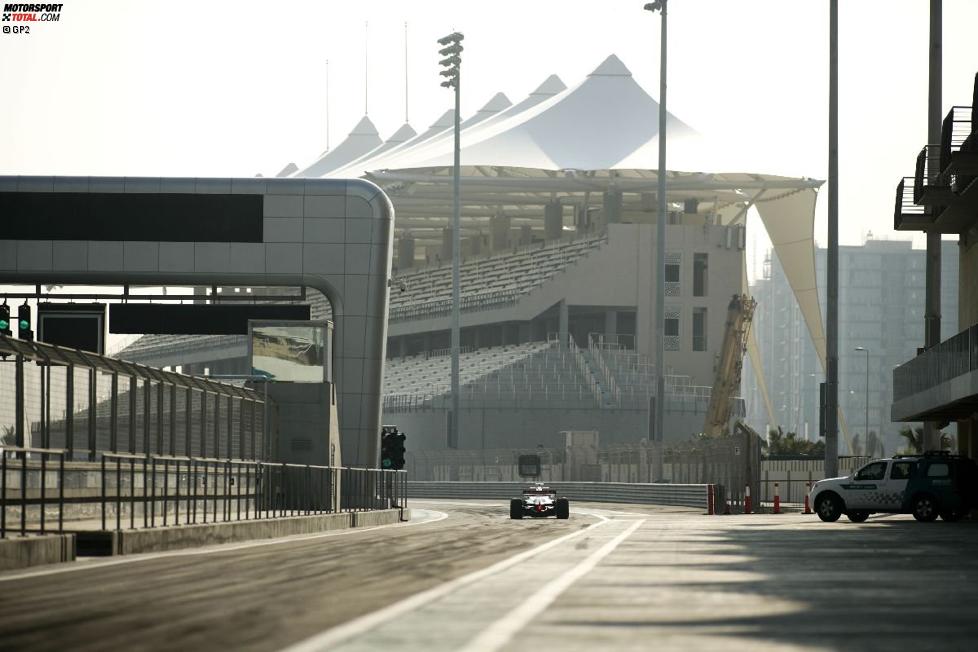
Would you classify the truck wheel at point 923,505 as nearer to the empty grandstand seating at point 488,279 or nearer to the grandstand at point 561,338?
the grandstand at point 561,338

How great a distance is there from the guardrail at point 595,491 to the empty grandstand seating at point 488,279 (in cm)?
2477

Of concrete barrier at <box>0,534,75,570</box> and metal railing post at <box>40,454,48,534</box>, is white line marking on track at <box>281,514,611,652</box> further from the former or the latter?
metal railing post at <box>40,454,48,534</box>

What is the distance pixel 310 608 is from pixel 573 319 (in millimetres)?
103331

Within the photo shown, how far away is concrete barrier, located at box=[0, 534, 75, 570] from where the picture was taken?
703 inches

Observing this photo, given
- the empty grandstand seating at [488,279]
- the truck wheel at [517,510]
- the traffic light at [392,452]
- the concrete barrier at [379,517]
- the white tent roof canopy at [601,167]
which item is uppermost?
the white tent roof canopy at [601,167]

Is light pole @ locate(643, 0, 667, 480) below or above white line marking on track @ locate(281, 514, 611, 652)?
above

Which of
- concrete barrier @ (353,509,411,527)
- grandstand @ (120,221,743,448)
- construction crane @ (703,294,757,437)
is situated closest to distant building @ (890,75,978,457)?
concrete barrier @ (353,509,411,527)

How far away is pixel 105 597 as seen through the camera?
13539mm

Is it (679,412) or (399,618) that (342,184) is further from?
(679,412)

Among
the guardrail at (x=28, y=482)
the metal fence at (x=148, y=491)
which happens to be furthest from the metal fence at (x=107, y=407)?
the guardrail at (x=28, y=482)

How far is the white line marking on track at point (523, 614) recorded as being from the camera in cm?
964

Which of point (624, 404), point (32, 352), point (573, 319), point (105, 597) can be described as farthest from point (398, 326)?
point (105, 597)

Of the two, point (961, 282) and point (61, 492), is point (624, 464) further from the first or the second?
point (61, 492)

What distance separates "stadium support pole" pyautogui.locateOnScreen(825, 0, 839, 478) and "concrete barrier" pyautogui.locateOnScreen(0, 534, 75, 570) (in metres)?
31.2
